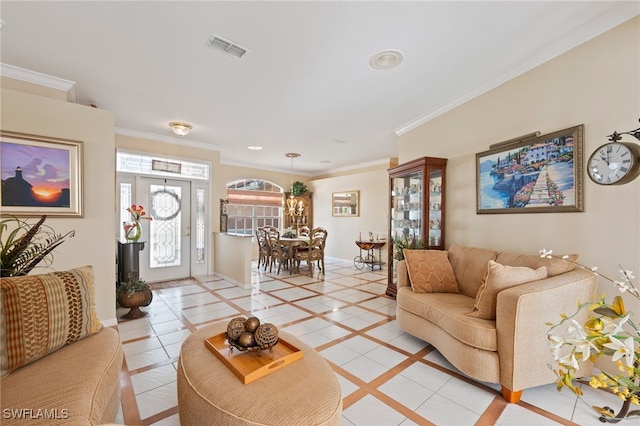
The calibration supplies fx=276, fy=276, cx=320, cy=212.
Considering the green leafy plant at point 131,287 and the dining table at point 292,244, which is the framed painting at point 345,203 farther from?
the green leafy plant at point 131,287

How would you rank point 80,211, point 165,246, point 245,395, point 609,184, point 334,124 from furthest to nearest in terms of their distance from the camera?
point 165,246 < point 334,124 < point 80,211 < point 609,184 < point 245,395

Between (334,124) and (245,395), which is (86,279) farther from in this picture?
(334,124)

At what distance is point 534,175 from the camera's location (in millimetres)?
2637

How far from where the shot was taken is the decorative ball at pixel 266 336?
5.20 feet

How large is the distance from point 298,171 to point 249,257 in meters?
4.50

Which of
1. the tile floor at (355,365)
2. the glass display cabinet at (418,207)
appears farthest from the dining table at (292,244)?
the glass display cabinet at (418,207)

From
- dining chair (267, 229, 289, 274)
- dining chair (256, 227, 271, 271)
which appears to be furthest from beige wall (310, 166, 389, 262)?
dining chair (256, 227, 271, 271)

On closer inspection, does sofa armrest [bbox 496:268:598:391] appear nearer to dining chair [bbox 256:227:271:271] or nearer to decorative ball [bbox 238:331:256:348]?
decorative ball [bbox 238:331:256:348]

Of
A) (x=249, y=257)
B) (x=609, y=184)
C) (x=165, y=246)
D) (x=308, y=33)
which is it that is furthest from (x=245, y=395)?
(x=165, y=246)

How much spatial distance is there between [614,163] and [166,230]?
6172mm

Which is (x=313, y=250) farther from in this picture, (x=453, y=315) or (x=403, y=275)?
(x=453, y=315)

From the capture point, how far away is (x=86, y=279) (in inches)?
70.7

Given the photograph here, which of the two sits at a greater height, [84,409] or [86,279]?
[86,279]

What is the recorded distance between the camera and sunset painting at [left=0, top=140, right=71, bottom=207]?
105 inches
